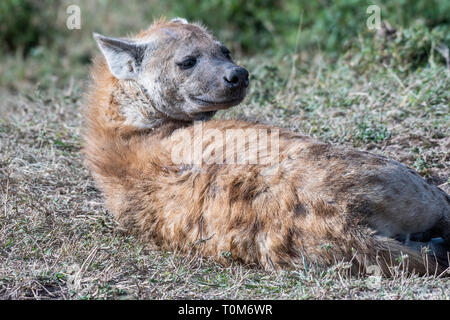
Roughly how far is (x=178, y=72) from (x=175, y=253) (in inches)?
51.7

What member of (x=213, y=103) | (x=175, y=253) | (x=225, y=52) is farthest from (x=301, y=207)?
(x=225, y=52)

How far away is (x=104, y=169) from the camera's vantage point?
165 inches

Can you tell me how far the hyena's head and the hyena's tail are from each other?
5.12ft

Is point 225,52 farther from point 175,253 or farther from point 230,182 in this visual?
point 175,253

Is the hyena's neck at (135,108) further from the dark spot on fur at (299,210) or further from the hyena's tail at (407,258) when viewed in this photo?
the hyena's tail at (407,258)

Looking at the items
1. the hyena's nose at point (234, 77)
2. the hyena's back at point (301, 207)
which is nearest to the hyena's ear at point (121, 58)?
the hyena's nose at point (234, 77)

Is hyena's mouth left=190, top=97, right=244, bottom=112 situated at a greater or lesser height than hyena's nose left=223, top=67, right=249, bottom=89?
lesser

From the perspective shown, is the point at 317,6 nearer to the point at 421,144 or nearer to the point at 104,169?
the point at 421,144

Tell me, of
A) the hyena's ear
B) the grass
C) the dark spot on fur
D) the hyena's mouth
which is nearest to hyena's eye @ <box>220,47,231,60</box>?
the hyena's mouth

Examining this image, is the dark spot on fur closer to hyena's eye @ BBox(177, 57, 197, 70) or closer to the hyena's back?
the hyena's back

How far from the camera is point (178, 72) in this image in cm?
450

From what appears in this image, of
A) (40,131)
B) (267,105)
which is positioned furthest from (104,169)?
(267,105)

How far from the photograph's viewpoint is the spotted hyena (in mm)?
3336

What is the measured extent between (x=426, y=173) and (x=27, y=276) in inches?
103
